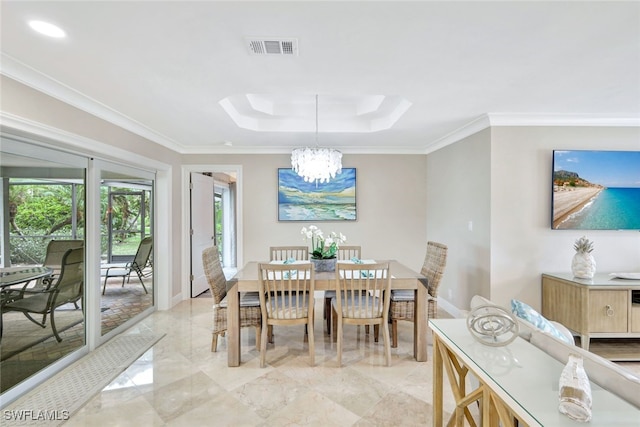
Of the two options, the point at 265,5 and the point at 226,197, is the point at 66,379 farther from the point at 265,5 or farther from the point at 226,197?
the point at 226,197

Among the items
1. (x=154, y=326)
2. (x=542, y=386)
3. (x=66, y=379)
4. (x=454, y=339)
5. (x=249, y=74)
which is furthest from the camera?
(x=154, y=326)

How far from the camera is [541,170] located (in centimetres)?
328

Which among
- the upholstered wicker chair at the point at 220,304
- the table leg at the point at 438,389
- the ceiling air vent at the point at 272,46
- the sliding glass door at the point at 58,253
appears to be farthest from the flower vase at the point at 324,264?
the sliding glass door at the point at 58,253

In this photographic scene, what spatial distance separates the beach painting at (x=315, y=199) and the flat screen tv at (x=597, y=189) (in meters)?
2.68

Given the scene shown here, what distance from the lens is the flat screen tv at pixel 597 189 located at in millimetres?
3191

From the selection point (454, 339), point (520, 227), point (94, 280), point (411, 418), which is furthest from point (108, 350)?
point (520, 227)

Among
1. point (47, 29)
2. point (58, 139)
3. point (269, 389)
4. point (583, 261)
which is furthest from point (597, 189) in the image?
point (58, 139)

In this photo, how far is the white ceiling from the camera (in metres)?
1.55

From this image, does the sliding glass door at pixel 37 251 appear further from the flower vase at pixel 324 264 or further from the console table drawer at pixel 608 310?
the console table drawer at pixel 608 310

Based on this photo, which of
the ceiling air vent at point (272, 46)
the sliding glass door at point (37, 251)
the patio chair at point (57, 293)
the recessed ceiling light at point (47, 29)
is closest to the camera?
the recessed ceiling light at point (47, 29)

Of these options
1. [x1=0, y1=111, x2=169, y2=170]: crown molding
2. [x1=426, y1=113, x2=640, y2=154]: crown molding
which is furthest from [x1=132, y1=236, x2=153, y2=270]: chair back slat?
[x1=426, y1=113, x2=640, y2=154]: crown molding

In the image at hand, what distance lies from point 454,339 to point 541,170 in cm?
265

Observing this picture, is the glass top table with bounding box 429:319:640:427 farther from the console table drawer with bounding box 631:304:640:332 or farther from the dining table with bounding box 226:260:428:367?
the console table drawer with bounding box 631:304:640:332

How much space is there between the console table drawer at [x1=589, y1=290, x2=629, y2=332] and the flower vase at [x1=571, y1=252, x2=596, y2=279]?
20cm
